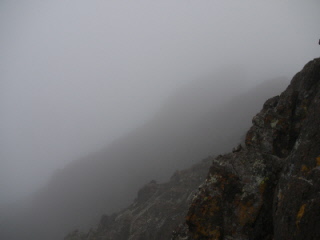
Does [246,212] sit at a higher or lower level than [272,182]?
lower

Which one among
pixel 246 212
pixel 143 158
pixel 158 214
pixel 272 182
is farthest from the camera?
pixel 143 158

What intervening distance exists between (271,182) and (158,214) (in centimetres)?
3757

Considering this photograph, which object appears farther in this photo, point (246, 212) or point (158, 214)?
point (158, 214)

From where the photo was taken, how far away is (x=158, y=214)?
1752 inches

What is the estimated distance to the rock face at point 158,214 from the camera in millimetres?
39578

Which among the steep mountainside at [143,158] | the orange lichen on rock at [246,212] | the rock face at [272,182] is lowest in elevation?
the steep mountainside at [143,158]

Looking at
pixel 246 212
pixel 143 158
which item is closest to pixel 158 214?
pixel 246 212

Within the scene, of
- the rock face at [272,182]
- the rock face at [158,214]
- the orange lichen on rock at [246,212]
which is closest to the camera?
the rock face at [272,182]

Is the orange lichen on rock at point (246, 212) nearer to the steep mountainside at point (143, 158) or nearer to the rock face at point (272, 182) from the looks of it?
the rock face at point (272, 182)

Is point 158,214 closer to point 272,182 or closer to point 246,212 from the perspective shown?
point 246,212

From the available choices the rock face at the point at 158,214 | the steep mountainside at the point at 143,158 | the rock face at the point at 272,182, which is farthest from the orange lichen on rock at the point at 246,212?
the steep mountainside at the point at 143,158

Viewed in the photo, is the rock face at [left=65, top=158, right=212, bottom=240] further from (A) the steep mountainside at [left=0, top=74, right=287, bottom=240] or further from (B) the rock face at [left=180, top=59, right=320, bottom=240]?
(A) the steep mountainside at [left=0, top=74, right=287, bottom=240]

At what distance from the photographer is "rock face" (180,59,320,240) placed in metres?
8.16

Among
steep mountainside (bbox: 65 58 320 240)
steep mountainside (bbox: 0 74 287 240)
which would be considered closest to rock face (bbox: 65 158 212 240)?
steep mountainside (bbox: 65 58 320 240)
